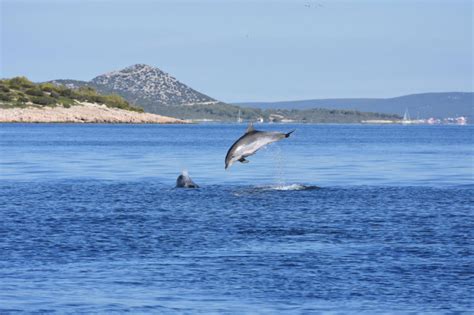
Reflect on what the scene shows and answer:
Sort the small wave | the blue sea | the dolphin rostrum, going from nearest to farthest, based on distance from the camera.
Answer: the blue sea → the dolphin rostrum → the small wave

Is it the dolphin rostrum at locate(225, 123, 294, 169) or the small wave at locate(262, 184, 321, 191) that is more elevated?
the dolphin rostrum at locate(225, 123, 294, 169)

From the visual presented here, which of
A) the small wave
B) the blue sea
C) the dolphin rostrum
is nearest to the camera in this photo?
the blue sea

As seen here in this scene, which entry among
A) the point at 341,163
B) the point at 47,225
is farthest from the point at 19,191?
the point at 341,163

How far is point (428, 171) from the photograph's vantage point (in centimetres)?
7181

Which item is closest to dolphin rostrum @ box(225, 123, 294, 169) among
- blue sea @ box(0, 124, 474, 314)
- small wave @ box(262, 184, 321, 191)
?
blue sea @ box(0, 124, 474, 314)

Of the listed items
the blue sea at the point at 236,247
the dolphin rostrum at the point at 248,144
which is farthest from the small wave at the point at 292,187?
the dolphin rostrum at the point at 248,144

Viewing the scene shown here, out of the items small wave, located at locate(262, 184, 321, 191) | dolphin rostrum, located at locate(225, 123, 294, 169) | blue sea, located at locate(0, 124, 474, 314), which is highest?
dolphin rostrum, located at locate(225, 123, 294, 169)

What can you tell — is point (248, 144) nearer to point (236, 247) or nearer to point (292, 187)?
point (292, 187)

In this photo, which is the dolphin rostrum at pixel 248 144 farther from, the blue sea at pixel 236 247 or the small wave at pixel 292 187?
the small wave at pixel 292 187

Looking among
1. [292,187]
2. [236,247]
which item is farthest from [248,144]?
[236,247]

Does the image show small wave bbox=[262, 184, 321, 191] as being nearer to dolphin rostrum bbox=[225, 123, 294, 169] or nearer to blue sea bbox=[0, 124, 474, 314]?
blue sea bbox=[0, 124, 474, 314]

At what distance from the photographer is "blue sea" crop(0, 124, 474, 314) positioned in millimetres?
22484

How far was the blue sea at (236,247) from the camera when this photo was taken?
2248cm

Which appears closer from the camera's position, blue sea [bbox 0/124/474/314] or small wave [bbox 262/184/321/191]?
blue sea [bbox 0/124/474/314]
